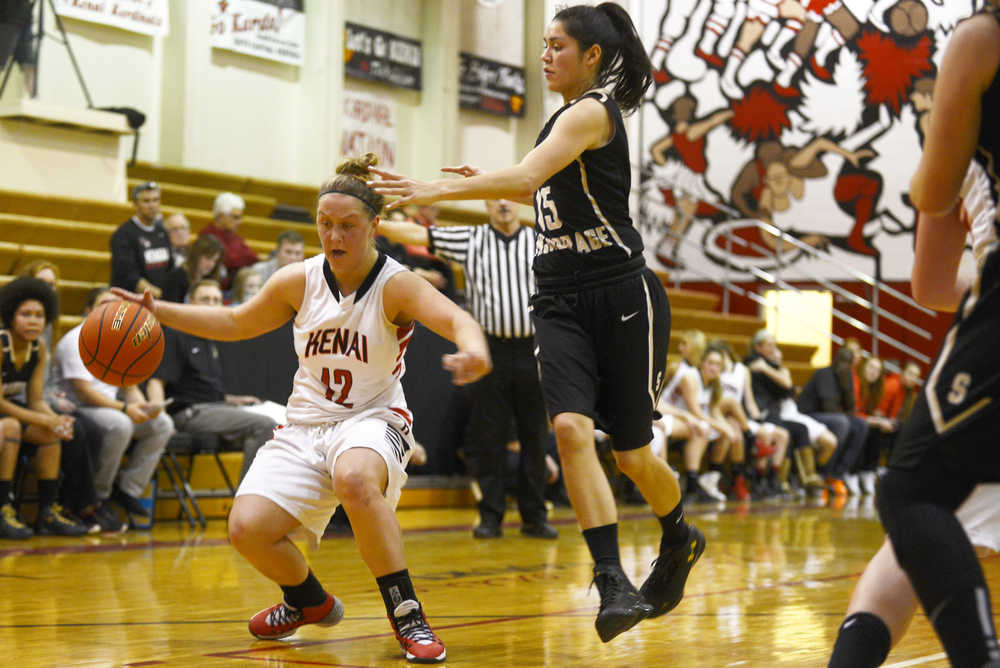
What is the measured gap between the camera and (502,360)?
7.01 m

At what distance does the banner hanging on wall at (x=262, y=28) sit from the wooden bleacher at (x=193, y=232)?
1742mm

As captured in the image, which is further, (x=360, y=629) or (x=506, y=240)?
(x=506, y=240)

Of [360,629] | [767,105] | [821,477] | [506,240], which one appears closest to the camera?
[360,629]

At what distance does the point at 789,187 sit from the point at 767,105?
1026 mm

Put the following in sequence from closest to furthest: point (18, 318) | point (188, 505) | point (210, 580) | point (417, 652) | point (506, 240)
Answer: point (417, 652)
point (210, 580)
point (18, 318)
point (506, 240)
point (188, 505)

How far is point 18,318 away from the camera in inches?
257

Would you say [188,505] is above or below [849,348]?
below

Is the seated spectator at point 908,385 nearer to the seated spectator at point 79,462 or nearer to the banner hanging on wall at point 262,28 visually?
the banner hanging on wall at point 262,28

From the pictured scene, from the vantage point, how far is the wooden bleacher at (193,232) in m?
8.61

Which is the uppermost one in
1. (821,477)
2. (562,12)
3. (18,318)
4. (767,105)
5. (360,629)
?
(767,105)

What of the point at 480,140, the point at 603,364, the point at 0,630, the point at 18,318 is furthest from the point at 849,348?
the point at 0,630

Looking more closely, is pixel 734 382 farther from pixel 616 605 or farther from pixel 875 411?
pixel 616 605

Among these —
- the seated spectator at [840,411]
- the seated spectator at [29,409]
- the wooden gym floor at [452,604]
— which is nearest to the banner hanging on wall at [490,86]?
the seated spectator at [840,411]

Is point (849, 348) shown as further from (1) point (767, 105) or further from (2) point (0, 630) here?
(2) point (0, 630)
